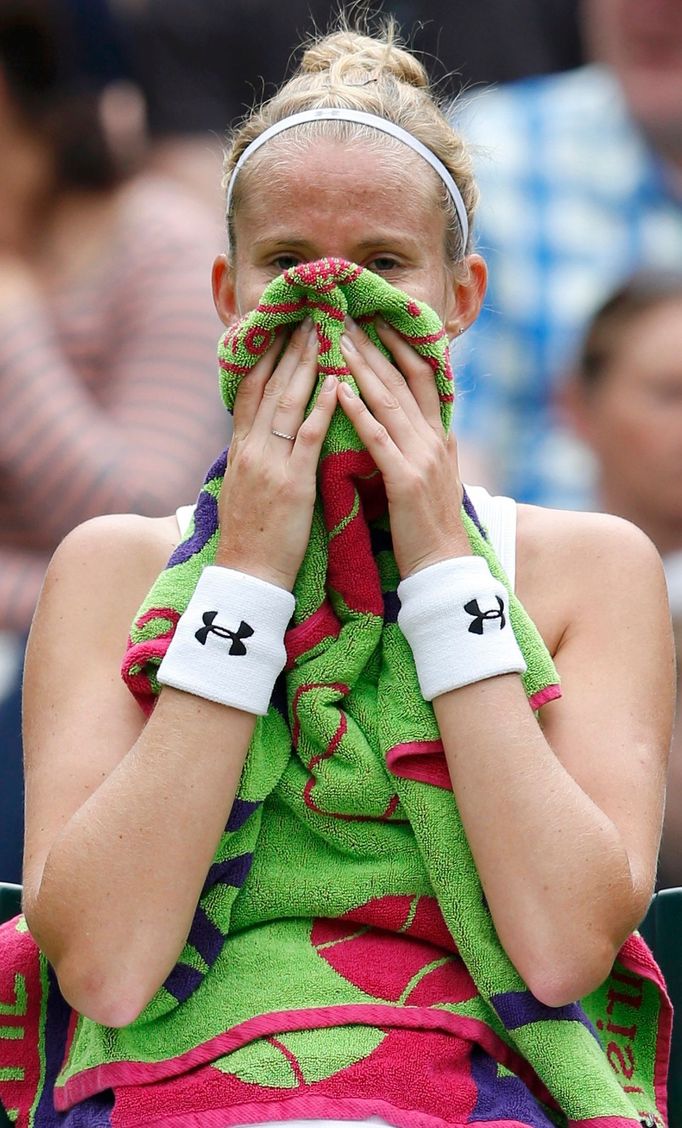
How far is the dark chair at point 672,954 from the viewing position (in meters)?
1.88

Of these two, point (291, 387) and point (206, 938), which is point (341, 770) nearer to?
point (206, 938)

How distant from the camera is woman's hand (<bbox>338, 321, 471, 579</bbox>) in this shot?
5.11ft

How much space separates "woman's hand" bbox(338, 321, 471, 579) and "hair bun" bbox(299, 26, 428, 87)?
0.42m

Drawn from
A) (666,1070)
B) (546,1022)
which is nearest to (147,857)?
(546,1022)

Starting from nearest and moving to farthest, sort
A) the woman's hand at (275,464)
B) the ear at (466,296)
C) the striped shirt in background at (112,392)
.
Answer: the woman's hand at (275,464)
the ear at (466,296)
the striped shirt in background at (112,392)

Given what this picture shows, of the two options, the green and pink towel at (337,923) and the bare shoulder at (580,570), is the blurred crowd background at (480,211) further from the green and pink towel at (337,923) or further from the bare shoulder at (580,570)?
the green and pink towel at (337,923)

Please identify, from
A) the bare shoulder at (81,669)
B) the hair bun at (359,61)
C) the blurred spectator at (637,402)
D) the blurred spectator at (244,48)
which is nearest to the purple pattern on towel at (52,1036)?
the bare shoulder at (81,669)

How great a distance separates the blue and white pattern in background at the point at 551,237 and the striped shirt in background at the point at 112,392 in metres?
0.60

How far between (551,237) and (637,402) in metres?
0.40

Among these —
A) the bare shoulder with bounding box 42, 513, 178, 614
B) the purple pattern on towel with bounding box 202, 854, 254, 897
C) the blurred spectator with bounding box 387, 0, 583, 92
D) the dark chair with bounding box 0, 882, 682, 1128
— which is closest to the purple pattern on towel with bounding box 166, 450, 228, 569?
the bare shoulder with bounding box 42, 513, 178, 614

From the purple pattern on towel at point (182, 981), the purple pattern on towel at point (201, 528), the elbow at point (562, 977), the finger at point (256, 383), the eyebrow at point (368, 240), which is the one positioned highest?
the eyebrow at point (368, 240)

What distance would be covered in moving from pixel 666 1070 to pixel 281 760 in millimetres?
603

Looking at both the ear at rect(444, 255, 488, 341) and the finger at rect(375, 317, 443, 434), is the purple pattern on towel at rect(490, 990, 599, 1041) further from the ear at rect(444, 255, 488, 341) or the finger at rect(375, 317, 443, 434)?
the ear at rect(444, 255, 488, 341)

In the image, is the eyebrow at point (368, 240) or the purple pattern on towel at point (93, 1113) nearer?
the purple pattern on towel at point (93, 1113)
